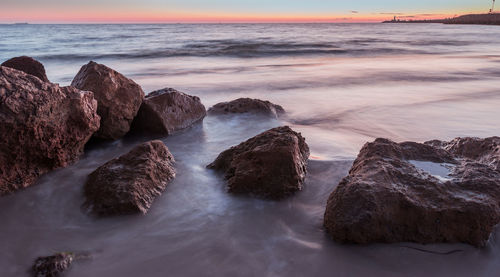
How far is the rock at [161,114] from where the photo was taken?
13.1 ft

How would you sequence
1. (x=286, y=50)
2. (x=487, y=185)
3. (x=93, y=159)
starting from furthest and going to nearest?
(x=286, y=50) < (x=93, y=159) < (x=487, y=185)

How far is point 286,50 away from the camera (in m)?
18.3

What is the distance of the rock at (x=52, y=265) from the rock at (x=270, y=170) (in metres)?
1.14

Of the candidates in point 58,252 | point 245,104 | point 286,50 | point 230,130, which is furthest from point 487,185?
point 286,50

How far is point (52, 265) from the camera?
6.07 ft

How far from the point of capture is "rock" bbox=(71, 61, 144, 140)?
351cm

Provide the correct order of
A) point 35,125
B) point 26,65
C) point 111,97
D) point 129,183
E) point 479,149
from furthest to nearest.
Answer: point 26,65, point 111,97, point 479,149, point 35,125, point 129,183

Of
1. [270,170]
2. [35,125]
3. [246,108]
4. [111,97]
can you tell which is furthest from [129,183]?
[246,108]

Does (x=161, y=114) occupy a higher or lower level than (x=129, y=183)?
higher

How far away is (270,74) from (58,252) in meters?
8.96

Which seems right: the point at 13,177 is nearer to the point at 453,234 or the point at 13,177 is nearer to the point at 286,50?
the point at 453,234

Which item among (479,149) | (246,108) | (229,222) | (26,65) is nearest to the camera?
(229,222)

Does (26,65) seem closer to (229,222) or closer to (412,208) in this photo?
(229,222)

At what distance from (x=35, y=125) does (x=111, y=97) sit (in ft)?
3.42
